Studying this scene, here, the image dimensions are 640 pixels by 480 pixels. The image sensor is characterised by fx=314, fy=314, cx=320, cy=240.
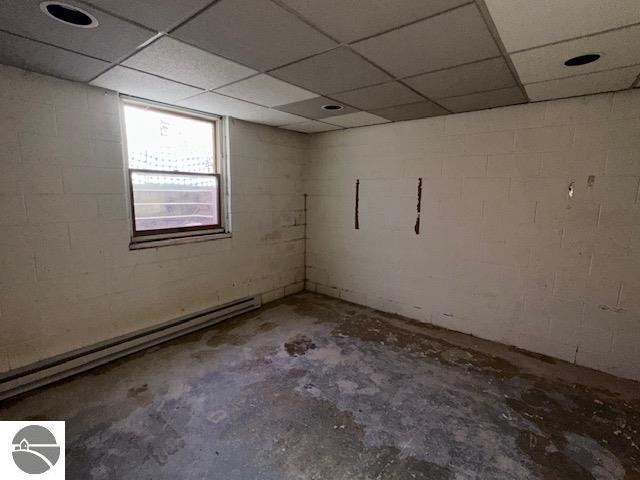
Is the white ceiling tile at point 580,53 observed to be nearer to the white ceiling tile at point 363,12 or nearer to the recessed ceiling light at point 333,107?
the white ceiling tile at point 363,12

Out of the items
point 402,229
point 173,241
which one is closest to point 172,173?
point 173,241

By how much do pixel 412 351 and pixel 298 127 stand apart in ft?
9.93

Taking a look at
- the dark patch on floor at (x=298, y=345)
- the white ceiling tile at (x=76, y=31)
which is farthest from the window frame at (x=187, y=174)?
the dark patch on floor at (x=298, y=345)

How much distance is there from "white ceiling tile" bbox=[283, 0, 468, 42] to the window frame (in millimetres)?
2192

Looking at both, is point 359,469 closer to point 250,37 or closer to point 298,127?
point 250,37

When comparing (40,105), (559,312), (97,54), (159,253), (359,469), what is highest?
(97,54)

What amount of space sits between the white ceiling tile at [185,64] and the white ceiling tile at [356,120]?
1.44 m

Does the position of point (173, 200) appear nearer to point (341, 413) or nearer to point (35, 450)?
point (35, 450)

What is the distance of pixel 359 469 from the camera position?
1.76 meters

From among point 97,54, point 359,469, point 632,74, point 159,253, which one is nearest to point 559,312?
point 632,74

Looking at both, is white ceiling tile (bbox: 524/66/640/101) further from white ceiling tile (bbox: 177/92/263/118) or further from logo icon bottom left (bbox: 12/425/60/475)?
logo icon bottom left (bbox: 12/425/60/475)

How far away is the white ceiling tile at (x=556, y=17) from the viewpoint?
1374 mm

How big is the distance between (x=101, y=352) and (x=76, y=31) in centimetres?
246

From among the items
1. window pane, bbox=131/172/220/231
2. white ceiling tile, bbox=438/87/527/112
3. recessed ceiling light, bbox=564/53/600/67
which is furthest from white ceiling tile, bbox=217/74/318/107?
recessed ceiling light, bbox=564/53/600/67
